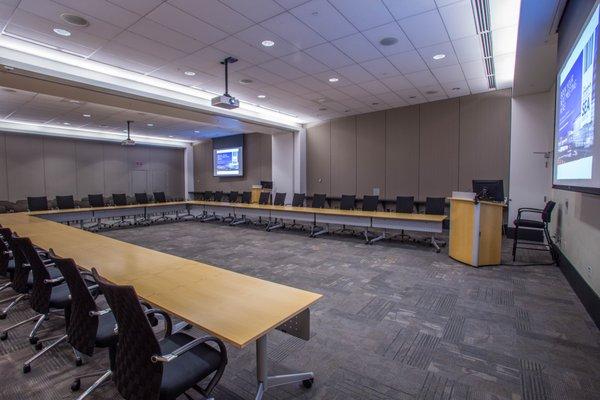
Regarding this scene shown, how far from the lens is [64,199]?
26.3 ft

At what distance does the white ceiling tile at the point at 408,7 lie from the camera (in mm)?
3350

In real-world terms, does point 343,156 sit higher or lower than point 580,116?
higher

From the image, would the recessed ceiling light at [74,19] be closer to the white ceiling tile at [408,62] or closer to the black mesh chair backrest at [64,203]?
the white ceiling tile at [408,62]

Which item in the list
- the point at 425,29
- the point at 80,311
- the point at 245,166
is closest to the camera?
the point at 80,311

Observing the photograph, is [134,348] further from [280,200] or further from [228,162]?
[228,162]

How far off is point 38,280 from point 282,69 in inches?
177

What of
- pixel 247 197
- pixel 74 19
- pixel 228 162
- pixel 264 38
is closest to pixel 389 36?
pixel 264 38

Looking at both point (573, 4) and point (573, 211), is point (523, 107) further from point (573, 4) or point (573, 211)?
point (573, 4)

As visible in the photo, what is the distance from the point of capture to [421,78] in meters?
5.89

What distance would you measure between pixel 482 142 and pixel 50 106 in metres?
10.4

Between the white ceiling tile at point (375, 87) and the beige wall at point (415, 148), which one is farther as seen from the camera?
the beige wall at point (415, 148)

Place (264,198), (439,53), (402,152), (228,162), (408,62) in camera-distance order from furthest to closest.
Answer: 1. (228,162)
2. (264,198)
3. (402,152)
4. (408,62)
5. (439,53)

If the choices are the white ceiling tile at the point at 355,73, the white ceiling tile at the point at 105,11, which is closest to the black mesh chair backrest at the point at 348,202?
the white ceiling tile at the point at 355,73

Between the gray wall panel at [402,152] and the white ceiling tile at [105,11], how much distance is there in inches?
268
